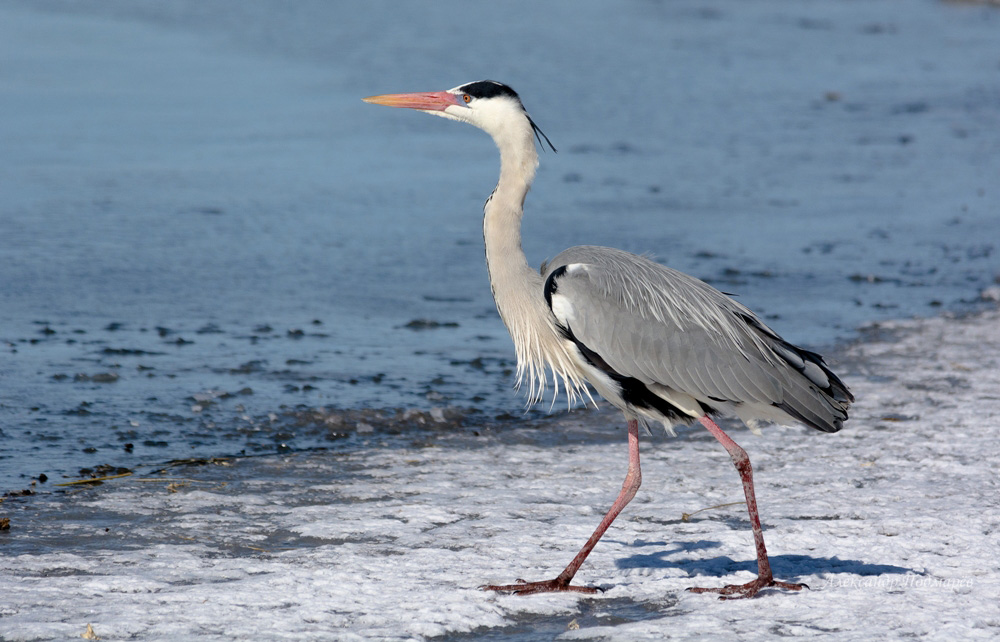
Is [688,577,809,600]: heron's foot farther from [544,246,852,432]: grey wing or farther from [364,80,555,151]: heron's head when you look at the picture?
[364,80,555,151]: heron's head

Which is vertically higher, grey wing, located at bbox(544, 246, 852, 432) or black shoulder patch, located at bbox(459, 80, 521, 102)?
black shoulder patch, located at bbox(459, 80, 521, 102)

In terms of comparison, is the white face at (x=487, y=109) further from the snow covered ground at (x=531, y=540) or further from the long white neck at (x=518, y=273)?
the snow covered ground at (x=531, y=540)

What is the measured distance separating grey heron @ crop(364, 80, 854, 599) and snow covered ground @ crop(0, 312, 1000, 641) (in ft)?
1.26

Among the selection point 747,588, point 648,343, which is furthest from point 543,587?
point 648,343

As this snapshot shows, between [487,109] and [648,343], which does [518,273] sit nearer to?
[648,343]

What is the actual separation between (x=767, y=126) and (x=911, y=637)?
11099 millimetres

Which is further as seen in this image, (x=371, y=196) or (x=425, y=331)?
(x=371, y=196)

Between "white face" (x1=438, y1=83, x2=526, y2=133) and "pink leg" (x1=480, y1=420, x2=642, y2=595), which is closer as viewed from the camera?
"pink leg" (x1=480, y1=420, x2=642, y2=595)

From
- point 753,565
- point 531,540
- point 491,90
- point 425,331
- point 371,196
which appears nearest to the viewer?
point 753,565

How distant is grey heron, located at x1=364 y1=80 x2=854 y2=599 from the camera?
495 centimetres

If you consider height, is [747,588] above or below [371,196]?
below

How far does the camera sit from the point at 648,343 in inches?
197

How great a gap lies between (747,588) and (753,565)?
1.10 ft

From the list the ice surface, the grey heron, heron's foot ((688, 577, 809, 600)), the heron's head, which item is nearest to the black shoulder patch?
the heron's head
